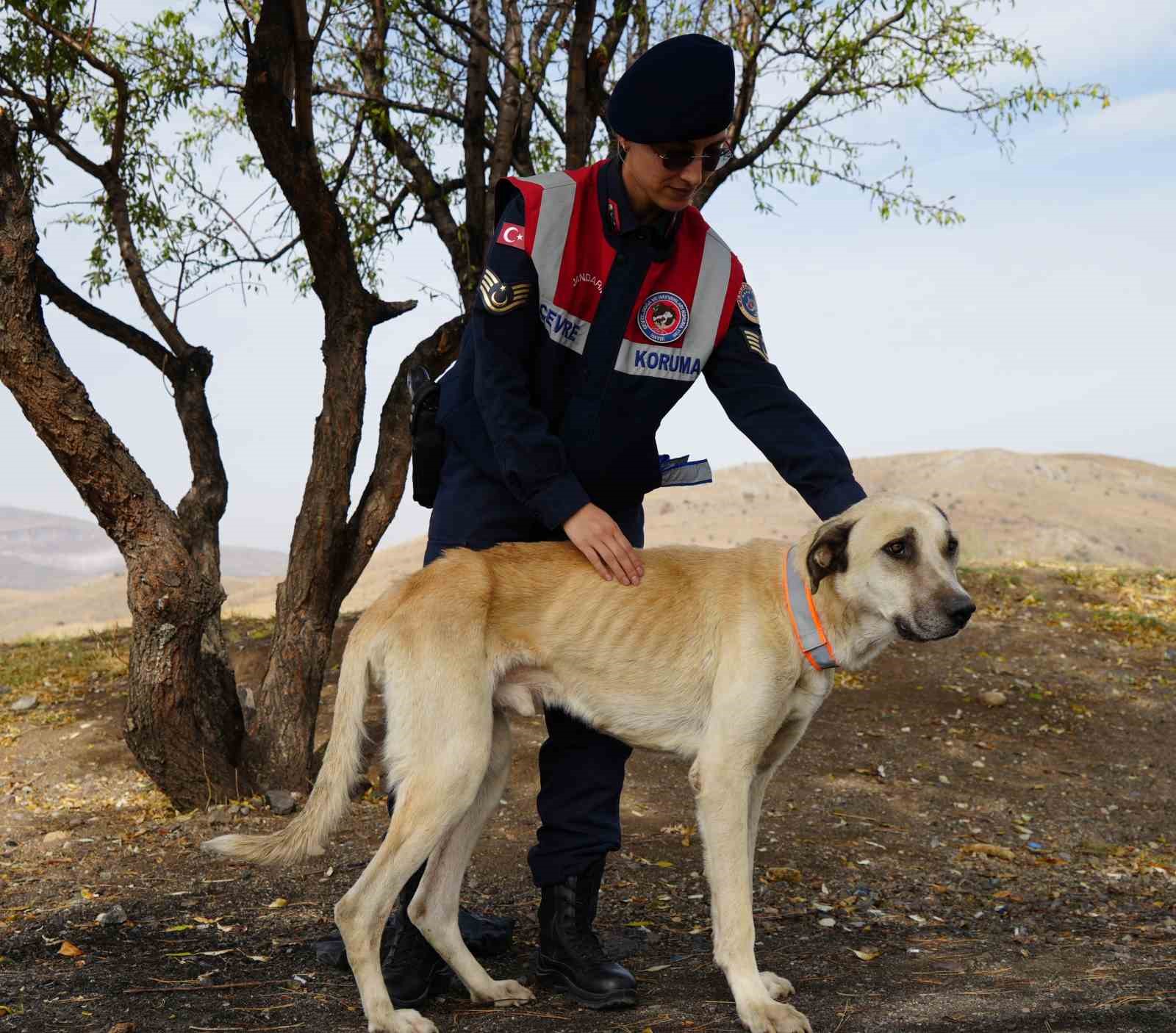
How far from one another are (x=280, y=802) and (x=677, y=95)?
14.6 ft

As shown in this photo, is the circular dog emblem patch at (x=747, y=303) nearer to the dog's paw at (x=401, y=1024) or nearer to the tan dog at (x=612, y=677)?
the tan dog at (x=612, y=677)

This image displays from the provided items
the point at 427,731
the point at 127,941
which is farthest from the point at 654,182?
the point at 127,941

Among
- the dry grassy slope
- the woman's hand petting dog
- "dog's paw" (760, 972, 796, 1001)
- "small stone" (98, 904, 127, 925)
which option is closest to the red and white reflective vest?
the woman's hand petting dog

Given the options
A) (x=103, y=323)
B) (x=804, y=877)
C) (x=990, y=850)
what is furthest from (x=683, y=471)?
(x=103, y=323)

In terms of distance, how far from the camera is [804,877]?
5320mm

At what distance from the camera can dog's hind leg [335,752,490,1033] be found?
3336 mm

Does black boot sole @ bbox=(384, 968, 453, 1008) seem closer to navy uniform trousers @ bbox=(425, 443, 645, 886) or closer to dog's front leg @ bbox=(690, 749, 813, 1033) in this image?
navy uniform trousers @ bbox=(425, 443, 645, 886)

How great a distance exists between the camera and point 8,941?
4492 millimetres

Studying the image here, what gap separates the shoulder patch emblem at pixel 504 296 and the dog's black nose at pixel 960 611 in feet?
5.23

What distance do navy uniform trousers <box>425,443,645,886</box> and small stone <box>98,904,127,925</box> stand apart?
195 centimetres

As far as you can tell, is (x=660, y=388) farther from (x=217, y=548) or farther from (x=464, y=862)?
(x=217, y=548)

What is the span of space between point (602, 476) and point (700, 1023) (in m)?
1.73

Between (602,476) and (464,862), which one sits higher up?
(602,476)

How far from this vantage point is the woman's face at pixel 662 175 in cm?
351
